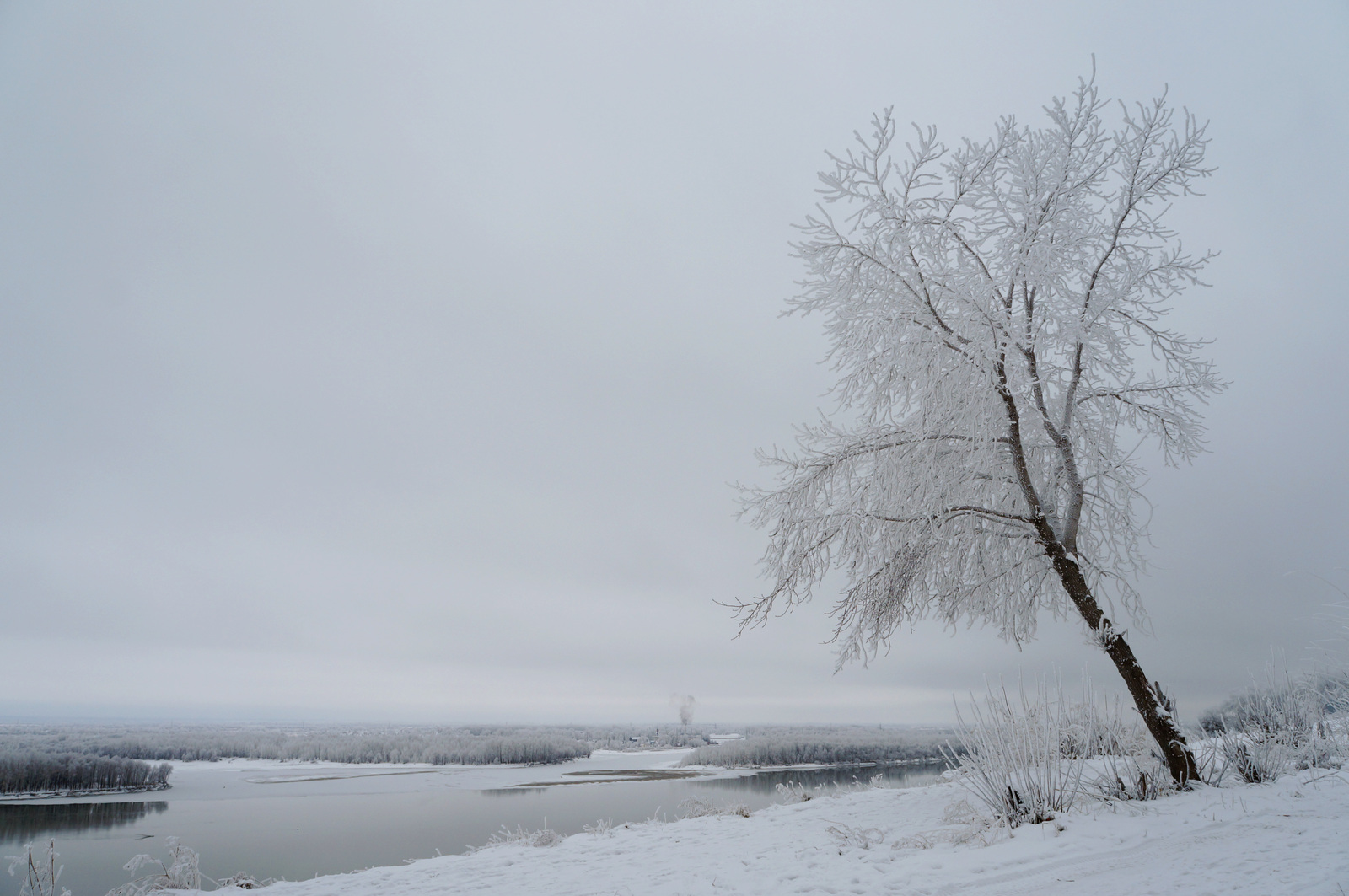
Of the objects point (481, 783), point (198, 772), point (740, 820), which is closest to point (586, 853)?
point (740, 820)

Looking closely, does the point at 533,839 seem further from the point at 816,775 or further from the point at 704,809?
the point at 816,775

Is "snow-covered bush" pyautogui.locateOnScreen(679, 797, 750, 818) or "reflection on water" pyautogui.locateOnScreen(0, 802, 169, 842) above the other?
"snow-covered bush" pyautogui.locateOnScreen(679, 797, 750, 818)

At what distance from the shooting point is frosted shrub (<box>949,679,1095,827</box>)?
176 inches

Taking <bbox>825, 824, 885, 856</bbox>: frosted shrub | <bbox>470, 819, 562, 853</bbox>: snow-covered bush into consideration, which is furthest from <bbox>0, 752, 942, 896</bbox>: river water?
<bbox>825, 824, 885, 856</bbox>: frosted shrub

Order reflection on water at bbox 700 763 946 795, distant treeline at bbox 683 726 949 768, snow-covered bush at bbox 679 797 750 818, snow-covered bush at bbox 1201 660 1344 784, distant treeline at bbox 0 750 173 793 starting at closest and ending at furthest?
1. snow-covered bush at bbox 1201 660 1344 784
2. snow-covered bush at bbox 679 797 750 818
3. distant treeline at bbox 0 750 173 793
4. reflection on water at bbox 700 763 946 795
5. distant treeline at bbox 683 726 949 768

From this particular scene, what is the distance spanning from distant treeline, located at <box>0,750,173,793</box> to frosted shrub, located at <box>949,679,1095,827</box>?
25661 millimetres

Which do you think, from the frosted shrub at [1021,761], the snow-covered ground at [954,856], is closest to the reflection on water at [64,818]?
the snow-covered ground at [954,856]

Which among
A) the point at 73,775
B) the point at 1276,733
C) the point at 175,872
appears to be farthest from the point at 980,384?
the point at 73,775

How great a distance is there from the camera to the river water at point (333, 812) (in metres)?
9.51

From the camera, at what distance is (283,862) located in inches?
357

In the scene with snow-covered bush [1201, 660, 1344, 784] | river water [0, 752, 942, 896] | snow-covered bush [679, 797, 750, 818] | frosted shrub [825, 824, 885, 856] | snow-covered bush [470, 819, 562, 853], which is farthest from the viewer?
river water [0, 752, 942, 896]

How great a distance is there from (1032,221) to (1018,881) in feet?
20.3

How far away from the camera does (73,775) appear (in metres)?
19.2

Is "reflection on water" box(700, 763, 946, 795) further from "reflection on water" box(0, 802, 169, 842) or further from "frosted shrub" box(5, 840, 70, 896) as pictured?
"frosted shrub" box(5, 840, 70, 896)
